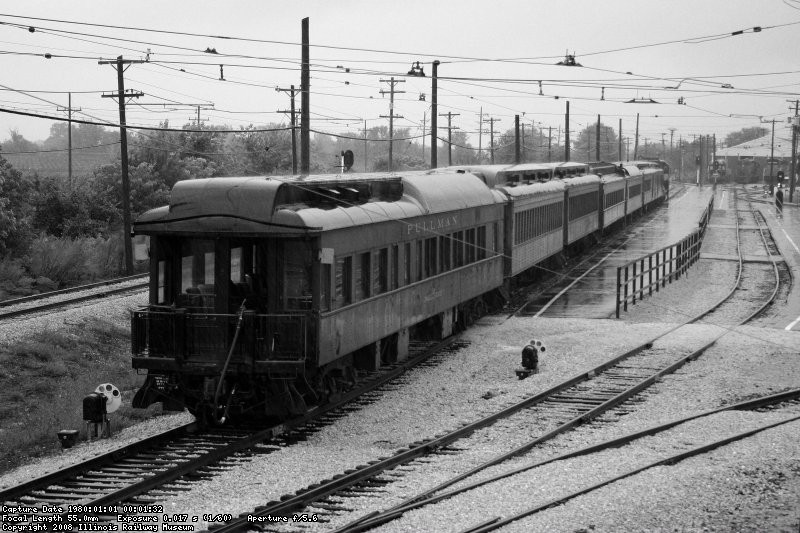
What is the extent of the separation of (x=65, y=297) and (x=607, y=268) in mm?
18389

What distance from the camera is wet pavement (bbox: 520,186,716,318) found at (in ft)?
84.9

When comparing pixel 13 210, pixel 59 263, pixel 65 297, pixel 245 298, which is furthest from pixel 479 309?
pixel 13 210

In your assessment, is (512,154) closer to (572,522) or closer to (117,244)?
(117,244)

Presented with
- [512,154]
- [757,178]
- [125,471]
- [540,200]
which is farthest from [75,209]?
[757,178]

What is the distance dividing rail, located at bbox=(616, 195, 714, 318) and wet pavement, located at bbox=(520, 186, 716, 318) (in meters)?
0.47

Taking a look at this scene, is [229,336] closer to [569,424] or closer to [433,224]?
[569,424]

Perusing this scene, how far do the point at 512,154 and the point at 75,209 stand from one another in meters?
81.9

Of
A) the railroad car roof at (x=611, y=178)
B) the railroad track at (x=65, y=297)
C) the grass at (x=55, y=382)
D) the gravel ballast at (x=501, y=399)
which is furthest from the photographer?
the railroad car roof at (x=611, y=178)

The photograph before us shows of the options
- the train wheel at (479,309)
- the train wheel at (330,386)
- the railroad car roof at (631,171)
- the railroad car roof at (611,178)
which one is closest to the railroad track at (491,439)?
the train wheel at (330,386)

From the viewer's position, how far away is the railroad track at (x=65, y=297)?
22945mm

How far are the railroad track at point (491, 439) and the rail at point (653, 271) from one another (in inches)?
243

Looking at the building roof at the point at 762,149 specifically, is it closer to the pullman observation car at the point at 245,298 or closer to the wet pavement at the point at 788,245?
the wet pavement at the point at 788,245

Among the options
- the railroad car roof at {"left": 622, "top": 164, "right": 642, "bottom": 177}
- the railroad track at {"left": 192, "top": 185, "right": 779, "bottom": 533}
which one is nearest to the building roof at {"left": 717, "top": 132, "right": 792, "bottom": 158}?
the railroad car roof at {"left": 622, "top": 164, "right": 642, "bottom": 177}

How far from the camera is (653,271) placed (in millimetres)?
34500
